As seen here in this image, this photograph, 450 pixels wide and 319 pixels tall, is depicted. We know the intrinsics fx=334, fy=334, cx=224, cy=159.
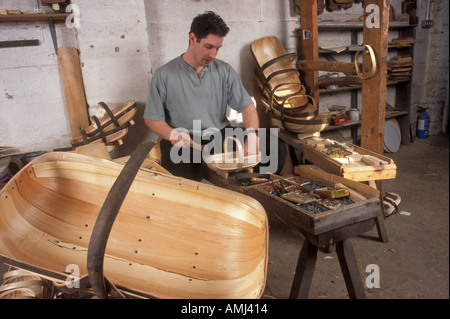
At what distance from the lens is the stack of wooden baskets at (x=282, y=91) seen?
10.7 feet

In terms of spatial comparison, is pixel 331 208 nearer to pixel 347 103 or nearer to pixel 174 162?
pixel 174 162

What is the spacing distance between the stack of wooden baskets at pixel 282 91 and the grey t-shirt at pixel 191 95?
0.41 metres

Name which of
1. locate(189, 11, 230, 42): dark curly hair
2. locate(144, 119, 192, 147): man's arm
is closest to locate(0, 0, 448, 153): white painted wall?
locate(144, 119, 192, 147): man's arm

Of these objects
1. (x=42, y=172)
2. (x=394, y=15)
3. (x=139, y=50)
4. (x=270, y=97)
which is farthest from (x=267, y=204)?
(x=394, y=15)

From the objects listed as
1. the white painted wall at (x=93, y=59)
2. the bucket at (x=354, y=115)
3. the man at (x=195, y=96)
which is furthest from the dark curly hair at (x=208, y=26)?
the bucket at (x=354, y=115)

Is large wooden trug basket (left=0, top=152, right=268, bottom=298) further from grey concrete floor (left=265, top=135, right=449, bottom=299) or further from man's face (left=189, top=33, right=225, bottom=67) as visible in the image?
man's face (left=189, top=33, right=225, bottom=67)

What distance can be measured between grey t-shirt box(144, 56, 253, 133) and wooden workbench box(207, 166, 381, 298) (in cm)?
137

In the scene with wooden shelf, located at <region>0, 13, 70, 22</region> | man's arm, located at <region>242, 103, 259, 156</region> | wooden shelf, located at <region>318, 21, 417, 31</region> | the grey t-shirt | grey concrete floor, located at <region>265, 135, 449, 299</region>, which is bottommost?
grey concrete floor, located at <region>265, 135, 449, 299</region>

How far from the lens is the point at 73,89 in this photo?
10.1 feet

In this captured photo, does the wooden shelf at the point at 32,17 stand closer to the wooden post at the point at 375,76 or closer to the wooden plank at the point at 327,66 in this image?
the wooden plank at the point at 327,66

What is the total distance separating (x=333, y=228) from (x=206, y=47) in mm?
1882

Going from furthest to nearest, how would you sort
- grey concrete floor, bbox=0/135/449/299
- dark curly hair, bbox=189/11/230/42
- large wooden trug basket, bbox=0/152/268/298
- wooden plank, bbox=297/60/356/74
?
wooden plank, bbox=297/60/356/74
dark curly hair, bbox=189/11/230/42
grey concrete floor, bbox=0/135/449/299
large wooden trug basket, bbox=0/152/268/298

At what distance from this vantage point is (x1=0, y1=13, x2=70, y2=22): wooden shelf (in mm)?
2656

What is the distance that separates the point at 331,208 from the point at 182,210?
0.78 metres
